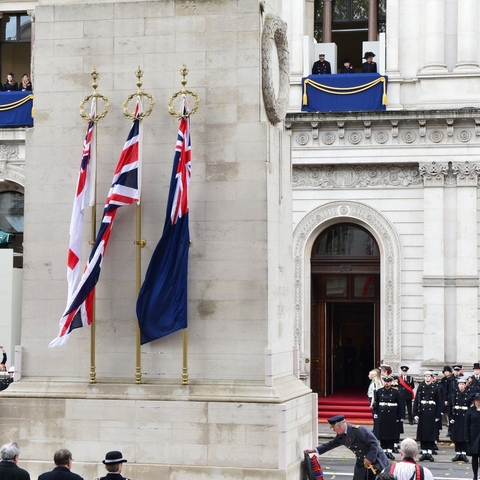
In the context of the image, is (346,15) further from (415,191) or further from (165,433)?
(165,433)

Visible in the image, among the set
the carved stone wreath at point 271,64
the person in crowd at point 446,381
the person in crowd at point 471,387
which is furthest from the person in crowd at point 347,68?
the carved stone wreath at point 271,64

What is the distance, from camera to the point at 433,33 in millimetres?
36625

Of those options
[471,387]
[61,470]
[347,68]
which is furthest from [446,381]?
[61,470]

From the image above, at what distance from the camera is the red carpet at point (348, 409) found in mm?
34625

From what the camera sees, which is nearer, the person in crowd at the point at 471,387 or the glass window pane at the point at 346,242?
the person in crowd at the point at 471,387

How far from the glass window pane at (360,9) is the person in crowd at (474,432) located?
1716 centimetres

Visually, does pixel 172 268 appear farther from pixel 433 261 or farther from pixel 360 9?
pixel 360 9

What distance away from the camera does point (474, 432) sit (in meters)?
24.7

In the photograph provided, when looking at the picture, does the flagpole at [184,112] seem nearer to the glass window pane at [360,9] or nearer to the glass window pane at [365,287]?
the glass window pane at [365,287]

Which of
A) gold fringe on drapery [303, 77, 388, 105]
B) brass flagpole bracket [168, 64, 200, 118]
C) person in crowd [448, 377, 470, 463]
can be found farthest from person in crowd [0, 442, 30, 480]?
gold fringe on drapery [303, 77, 388, 105]

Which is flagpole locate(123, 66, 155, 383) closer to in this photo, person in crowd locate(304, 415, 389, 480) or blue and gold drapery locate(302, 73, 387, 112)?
person in crowd locate(304, 415, 389, 480)

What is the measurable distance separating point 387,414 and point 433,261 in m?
8.37

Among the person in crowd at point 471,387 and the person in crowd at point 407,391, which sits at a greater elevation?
the person in crowd at point 471,387

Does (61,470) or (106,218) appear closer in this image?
(61,470)
